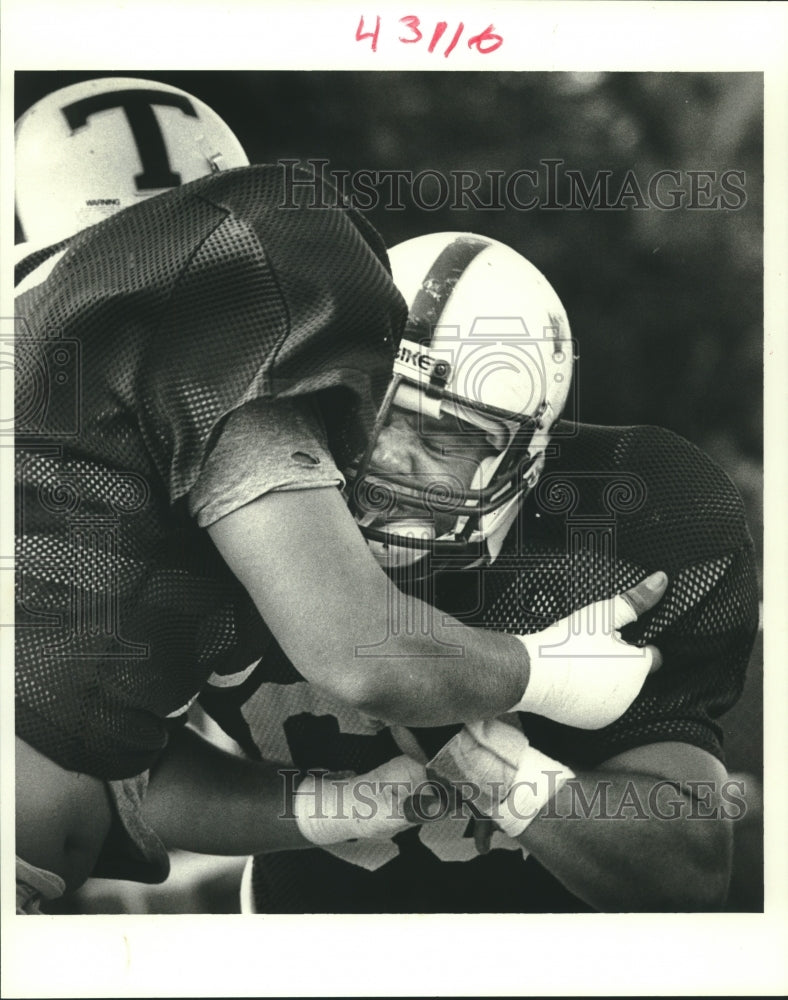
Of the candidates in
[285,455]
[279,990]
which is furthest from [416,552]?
[279,990]

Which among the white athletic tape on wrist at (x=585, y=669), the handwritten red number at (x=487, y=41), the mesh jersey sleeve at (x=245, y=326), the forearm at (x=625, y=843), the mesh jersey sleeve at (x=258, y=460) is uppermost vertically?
the handwritten red number at (x=487, y=41)

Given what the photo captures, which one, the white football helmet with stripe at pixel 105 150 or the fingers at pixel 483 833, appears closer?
the white football helmet with stripe at pixel 105 150

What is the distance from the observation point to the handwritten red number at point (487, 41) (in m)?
2.13

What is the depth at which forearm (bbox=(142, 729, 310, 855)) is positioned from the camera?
2.17 m

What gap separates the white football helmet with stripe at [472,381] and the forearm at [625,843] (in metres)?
0.48

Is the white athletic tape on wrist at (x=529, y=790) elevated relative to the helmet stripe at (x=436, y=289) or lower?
lower

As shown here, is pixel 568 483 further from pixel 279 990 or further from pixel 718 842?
pixel 279 990

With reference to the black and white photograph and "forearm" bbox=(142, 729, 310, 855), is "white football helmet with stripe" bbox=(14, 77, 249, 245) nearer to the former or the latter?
the black and white photograph

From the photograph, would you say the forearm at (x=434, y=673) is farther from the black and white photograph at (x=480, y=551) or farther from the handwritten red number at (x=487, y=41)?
the handwritten red number at (x=487, y=41)

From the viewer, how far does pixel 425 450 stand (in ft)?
6.91

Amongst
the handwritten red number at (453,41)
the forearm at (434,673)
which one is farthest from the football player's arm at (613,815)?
the handwritten red number at (453,41)

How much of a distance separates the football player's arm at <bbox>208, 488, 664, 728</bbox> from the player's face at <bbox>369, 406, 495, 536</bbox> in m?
0.29

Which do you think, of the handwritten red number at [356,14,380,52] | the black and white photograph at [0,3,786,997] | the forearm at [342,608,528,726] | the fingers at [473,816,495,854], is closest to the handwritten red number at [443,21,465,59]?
the black and white photograph at [0,3,786,997]

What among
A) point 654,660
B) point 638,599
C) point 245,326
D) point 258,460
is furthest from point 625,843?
point 245,326
